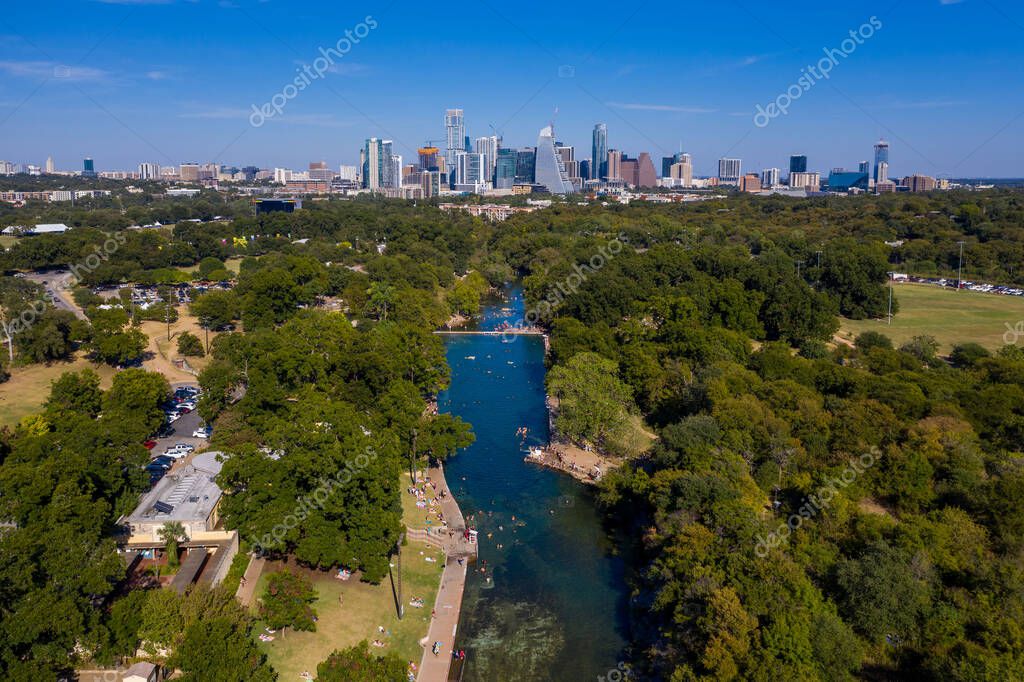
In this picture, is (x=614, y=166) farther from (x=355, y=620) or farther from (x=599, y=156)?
(x=355, y=620)

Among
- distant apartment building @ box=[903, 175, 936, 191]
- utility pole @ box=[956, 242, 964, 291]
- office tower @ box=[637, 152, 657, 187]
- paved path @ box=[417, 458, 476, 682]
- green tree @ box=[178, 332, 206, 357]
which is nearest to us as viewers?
paved path @ box=[417, 458, 476, 682]

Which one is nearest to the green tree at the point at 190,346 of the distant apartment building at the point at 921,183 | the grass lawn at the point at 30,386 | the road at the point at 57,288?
the grass lawn at the point at 30,386

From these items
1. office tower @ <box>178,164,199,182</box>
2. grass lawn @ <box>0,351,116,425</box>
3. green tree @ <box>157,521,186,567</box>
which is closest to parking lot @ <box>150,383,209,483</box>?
grass lawn @ <box>0,351,116,425</box>

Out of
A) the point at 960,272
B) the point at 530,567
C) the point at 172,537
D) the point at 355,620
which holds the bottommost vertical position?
the point at 530,567

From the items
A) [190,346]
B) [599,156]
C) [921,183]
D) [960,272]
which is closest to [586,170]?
[599,156]

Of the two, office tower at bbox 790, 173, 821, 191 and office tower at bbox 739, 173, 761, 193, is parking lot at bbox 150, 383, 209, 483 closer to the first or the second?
office tower at bbox 739, 173, 761, 193
